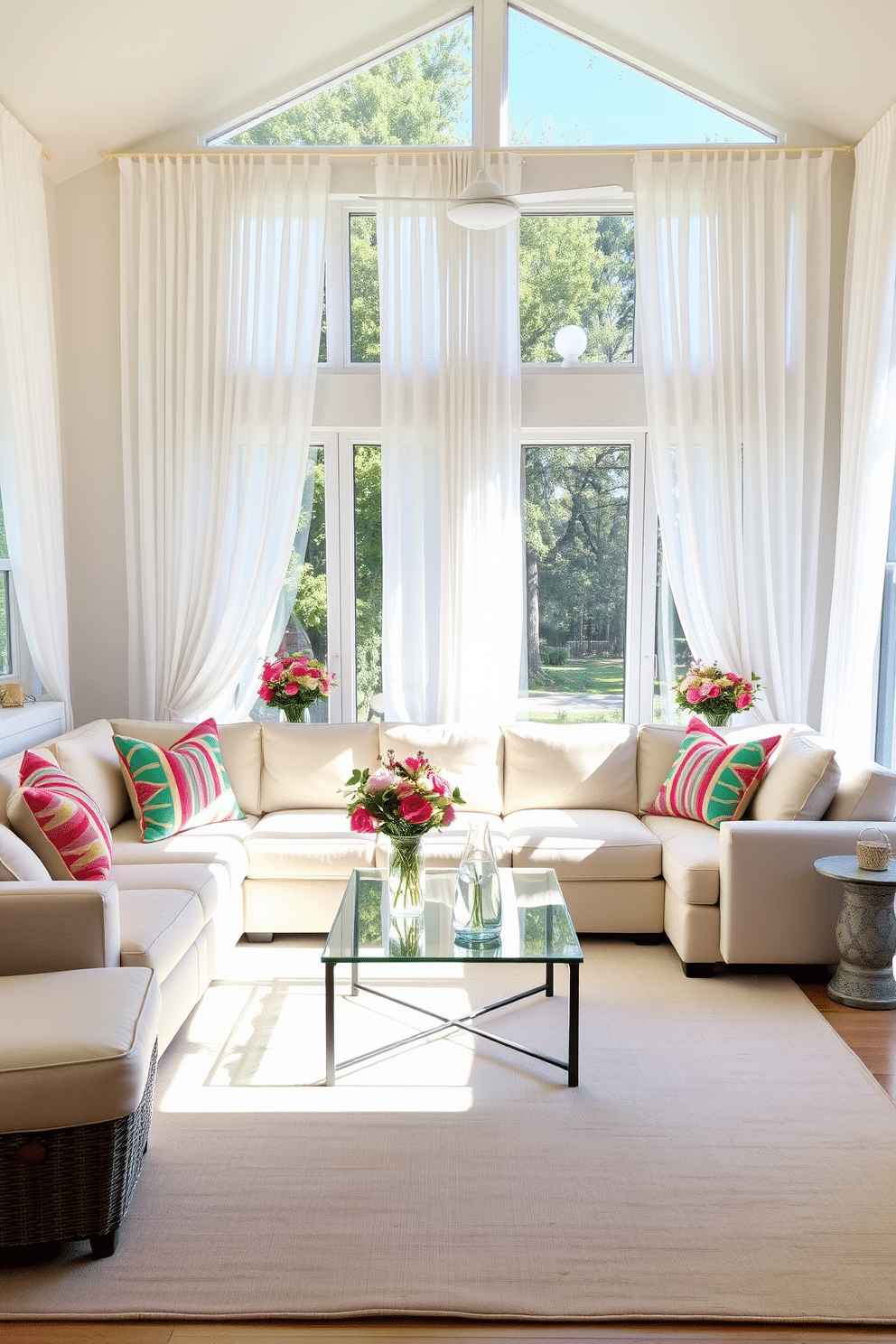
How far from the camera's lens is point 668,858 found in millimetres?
4453

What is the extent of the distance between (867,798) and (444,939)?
188 centimetres

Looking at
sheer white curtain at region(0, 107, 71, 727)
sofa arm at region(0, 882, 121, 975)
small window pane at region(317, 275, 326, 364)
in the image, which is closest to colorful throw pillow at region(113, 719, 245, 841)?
sheer white curtain at region(0, 107, 71, 727)

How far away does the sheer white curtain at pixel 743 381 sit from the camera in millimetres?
5527

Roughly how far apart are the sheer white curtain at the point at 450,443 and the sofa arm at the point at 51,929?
283 centimetres

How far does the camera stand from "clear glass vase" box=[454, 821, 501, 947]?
335 cm

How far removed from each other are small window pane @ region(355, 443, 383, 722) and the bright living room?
0.17ft

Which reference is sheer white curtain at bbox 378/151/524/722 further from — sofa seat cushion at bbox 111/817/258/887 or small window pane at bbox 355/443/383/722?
sofa seat cushion at bbox 111/817/258/887

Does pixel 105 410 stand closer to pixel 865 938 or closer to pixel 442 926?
pixel 442 926

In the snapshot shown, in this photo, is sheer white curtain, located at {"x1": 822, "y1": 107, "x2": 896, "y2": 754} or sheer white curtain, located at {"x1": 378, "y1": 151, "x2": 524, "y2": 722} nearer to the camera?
sheer white curtain, located at {"x1": 822, "y1": 107, "x2": 896, "y2": 754}

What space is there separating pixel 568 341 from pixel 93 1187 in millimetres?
4590

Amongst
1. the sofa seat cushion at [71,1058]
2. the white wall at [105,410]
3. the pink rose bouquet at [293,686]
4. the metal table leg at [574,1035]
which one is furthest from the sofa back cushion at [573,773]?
the sofa seat cushion at [71,1058]

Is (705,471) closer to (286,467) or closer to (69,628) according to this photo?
(286,467)

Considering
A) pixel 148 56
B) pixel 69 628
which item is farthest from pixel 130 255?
pixel 69 628

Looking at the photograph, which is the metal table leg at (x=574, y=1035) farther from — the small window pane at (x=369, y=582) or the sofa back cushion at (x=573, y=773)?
the small window pane at (x=369, y=582)
